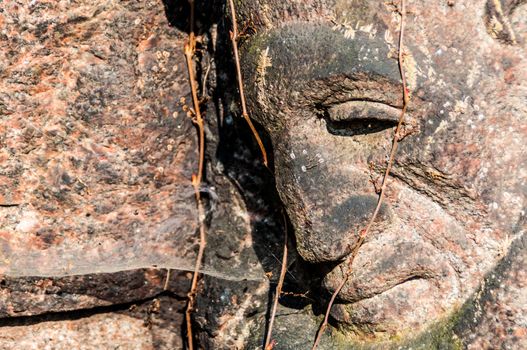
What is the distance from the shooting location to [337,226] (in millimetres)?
2059

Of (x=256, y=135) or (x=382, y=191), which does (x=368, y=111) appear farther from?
(x=256, y=135)

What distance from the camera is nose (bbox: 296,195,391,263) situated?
81.0 inches

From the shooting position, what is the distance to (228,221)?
248cm

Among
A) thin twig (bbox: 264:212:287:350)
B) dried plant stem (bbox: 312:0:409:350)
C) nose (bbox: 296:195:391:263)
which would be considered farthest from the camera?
thin twig (bbox: 264:212:287:350)

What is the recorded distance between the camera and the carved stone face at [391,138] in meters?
1.89

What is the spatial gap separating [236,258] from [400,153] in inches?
27.8

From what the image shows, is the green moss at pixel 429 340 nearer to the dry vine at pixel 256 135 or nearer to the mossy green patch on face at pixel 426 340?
the mossy green patch on face at pixel 426 340

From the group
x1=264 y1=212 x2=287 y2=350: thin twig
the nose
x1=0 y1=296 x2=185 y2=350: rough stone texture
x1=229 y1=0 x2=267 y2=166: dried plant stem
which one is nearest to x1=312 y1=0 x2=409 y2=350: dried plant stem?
the nose

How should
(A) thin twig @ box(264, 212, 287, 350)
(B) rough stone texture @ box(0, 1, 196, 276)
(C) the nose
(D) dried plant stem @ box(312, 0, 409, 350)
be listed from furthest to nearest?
(A) thin twig @ box(264, 212, 287, 350)
(B) rough stone texture @ box(0, 1, 196, 276)
(C) the nose
(D) dried plant stem @ box(312, 0, 409, 350)

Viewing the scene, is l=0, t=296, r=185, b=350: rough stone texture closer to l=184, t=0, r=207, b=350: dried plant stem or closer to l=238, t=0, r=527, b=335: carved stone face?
l=184, t=0, r=207, b=350: dried plant stem

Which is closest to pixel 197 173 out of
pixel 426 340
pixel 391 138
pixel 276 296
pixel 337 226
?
pixel 276 296

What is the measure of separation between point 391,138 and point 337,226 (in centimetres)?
27

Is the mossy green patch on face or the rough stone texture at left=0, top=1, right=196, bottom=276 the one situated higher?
the rough stone texture at left=0, top=1, right=196, bottom=276

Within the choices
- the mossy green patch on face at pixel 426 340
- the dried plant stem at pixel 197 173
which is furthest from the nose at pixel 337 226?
the dried plant stem at pixel 197 173
